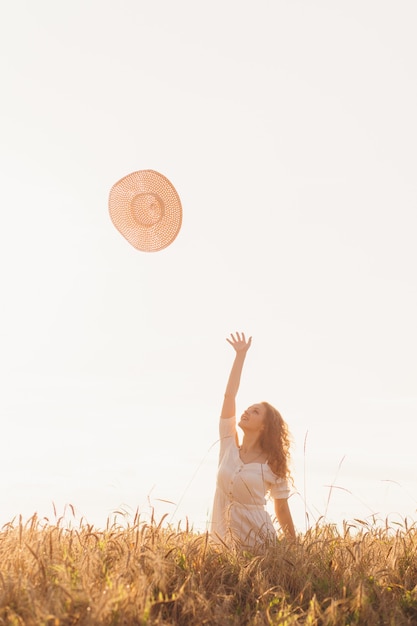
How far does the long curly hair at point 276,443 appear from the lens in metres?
8.51

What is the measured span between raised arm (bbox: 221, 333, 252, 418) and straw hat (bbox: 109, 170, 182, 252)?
2.87m

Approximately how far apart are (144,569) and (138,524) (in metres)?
0.79

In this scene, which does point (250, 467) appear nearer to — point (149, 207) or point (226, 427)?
point (226, 427)

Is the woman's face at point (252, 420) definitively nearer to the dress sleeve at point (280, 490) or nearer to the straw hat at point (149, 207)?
the dress sleeve at point (280, 490)

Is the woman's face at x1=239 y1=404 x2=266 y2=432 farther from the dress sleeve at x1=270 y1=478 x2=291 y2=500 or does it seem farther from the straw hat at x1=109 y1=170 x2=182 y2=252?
the straw hat at x1=109 y1=170 x2=182 y2=252

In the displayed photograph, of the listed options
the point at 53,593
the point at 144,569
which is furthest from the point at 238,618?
the point at 53,593

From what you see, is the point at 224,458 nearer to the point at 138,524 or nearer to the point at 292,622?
the point at 138,524

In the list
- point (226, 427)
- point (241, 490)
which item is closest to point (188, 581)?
point (241, 490)

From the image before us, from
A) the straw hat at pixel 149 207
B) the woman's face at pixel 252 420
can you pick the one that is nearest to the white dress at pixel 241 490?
the woman's face at pixel 252 420

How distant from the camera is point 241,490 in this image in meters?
8.20

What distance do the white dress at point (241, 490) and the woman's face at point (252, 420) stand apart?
240 mm

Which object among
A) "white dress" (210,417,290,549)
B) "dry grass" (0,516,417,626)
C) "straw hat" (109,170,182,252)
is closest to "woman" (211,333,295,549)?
"white dress" (210,417,290,549)

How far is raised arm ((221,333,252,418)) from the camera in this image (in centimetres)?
862

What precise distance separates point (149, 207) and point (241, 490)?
4904mm
